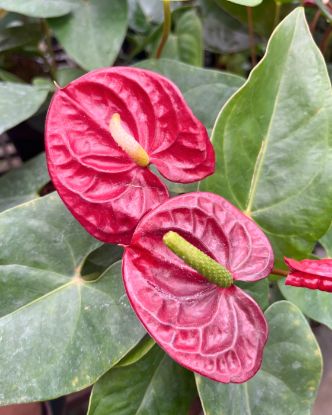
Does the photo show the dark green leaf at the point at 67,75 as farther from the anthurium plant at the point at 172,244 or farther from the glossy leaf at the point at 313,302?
the glossy leaf at the point at 313,302

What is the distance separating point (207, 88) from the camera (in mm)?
616

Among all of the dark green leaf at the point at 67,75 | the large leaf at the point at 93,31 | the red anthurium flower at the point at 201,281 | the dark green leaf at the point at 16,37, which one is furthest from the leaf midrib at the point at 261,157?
the dark green leaf at the point at 16,37

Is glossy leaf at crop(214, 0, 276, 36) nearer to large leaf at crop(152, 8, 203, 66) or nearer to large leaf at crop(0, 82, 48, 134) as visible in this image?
large leaf at crop(152, 8, 203, 66)

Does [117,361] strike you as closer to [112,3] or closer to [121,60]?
[112,3]

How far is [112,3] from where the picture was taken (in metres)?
0.68

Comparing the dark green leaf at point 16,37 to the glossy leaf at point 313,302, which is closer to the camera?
the glossy leaf at point 313,302

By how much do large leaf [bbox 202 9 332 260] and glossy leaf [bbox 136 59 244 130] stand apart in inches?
5.3

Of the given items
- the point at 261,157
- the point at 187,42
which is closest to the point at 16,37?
the point at 187,42

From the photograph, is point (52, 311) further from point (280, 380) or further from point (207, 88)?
point (207, 88)

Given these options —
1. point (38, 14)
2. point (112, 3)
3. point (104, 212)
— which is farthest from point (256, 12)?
point (104, 212)

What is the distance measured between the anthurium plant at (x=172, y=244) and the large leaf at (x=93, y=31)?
0.09m

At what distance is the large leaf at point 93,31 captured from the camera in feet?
2.10

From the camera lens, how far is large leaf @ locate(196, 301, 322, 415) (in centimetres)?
46

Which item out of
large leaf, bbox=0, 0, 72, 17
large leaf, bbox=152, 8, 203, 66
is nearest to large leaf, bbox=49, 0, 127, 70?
large leaf, bbox=0, 0, 72, 17
